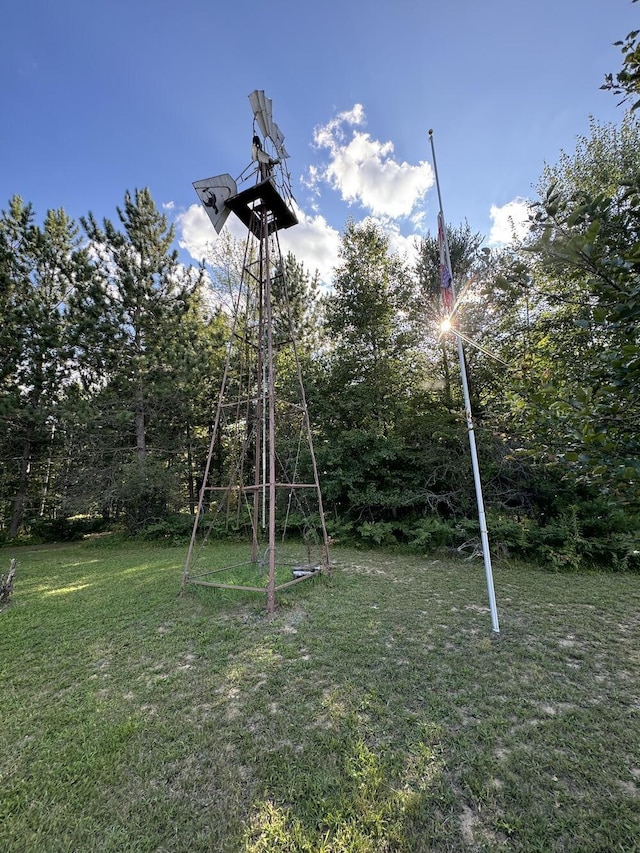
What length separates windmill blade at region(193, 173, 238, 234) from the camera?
4.98 metres

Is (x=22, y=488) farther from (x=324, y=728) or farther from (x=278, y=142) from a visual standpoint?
(x=324, y=728)

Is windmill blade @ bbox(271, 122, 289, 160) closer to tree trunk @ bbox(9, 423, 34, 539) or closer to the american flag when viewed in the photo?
the american flag

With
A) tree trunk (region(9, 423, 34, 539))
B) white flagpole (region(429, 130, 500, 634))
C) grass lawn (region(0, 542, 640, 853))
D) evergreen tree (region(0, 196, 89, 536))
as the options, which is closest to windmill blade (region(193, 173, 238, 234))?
white flagpole (region(429, 130, 500, 634))

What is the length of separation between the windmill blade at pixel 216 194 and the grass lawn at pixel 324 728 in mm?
5289

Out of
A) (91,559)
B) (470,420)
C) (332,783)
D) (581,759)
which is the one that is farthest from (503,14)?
(91,559)

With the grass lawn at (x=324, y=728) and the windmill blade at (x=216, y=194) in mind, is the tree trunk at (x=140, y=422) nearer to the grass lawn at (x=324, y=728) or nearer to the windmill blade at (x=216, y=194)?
the grass lawn at (x=324, y=728)

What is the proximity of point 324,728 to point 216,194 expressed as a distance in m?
6.08

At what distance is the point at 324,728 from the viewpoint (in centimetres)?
224

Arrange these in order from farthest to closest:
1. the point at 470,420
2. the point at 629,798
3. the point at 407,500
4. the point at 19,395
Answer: the point at 19,395 < the point at 407,500 < the point at 470,420 < the point at 629,798

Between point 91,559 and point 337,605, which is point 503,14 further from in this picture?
point 91,559

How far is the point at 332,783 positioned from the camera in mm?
1806

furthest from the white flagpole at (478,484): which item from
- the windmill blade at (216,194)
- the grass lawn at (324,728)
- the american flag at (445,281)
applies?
the windmill blade at (216,194)

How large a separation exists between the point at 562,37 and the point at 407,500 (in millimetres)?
7404

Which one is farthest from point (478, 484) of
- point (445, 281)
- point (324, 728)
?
point (324, 728)
